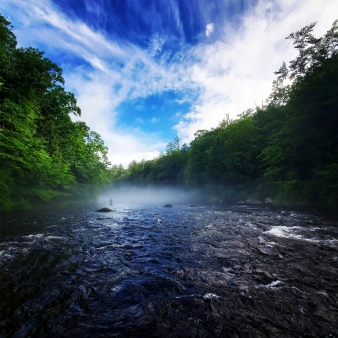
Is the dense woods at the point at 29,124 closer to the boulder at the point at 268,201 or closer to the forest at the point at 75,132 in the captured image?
the forest at the point at 75,132

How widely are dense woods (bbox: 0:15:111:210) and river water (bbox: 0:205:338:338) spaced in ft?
25.1

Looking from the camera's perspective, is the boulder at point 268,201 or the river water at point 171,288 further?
the boulder at point 268,201

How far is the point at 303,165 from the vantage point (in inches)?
752

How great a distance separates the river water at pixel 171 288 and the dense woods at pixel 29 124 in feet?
25.1

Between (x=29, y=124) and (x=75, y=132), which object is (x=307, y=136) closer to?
(x=29, y=124)

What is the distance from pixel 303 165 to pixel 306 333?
819 inches

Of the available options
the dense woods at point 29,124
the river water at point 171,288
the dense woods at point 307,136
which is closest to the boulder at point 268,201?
the dense woods at point 307,136

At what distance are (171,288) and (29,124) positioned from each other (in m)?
16.0

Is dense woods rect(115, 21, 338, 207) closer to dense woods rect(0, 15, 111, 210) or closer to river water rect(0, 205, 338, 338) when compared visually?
river water rect(0, 205, 338, 338)

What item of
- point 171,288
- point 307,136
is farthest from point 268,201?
point 171,288

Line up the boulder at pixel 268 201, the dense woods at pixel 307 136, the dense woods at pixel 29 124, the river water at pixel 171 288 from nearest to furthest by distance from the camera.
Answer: the river water at pixel 171 288
the dense woods at pixel 29 124
the dense woods at pixel 307 136
the boulder at pixel 268 201

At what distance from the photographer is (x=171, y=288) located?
12.8ft

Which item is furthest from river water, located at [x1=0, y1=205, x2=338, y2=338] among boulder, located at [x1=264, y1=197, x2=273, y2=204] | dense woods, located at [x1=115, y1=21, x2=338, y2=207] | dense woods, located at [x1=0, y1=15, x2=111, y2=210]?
boulder, located at [x1=264, y1=197, x2=273, y2=204]

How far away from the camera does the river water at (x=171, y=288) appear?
2779mm
